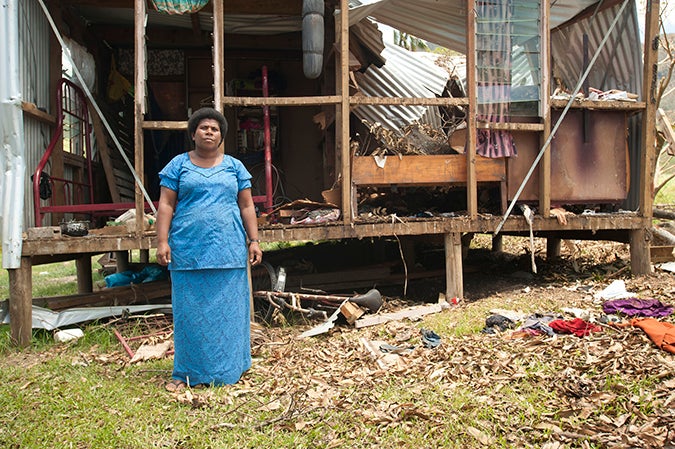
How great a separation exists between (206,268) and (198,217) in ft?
1.23

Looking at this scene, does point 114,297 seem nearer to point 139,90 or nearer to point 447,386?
point 139,90

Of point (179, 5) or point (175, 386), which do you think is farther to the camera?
point (179, 5)

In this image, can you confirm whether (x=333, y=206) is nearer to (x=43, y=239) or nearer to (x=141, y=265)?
(x=43, y=239)

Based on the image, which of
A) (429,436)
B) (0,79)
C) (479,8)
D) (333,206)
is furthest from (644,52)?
(0,79)

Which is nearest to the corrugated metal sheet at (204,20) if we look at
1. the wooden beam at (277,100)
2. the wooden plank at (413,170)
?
the wooden beam at (277,100)

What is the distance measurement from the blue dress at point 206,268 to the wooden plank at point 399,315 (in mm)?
1922

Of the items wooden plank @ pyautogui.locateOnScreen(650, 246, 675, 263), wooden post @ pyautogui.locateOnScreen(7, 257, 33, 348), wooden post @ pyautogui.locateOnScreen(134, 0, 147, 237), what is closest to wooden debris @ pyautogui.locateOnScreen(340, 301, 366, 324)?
wooden post @ pyautogui.locateOnScreen(134, 0, 147, 237)

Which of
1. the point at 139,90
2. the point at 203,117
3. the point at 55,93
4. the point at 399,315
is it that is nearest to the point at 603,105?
the point at 399,315

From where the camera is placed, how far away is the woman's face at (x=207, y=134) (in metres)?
3.94

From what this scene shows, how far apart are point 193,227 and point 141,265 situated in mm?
6467

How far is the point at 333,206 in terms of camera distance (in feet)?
20.5

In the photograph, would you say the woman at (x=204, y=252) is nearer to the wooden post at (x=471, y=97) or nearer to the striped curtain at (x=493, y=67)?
the wooden post at (x=471, y=97)

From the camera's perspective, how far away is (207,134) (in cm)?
394

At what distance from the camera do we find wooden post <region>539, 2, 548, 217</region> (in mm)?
6344
